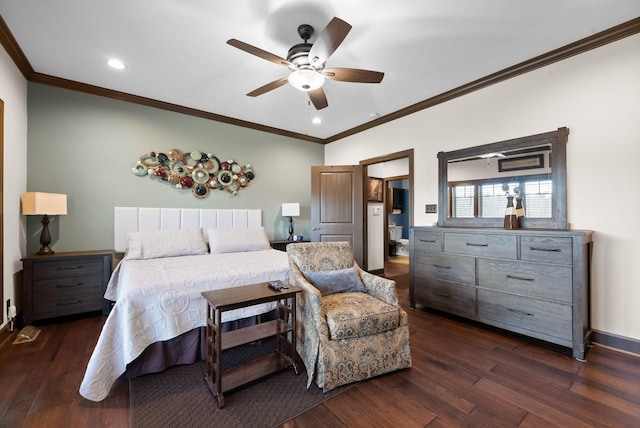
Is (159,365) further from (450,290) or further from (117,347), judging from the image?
(450,290)

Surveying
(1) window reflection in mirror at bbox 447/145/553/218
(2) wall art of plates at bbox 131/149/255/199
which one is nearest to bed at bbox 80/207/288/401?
(2) wall art of plates at bbox 131/149/255/199

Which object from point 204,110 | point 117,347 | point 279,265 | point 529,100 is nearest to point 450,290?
point 279,265

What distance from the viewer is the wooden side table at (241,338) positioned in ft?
5.59

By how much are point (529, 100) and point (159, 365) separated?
419 centimetres

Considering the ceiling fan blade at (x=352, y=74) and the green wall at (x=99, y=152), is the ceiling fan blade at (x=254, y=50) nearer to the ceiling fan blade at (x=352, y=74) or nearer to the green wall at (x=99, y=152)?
the ceiling fan blade at (x=352, y=74)

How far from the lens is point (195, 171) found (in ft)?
13.6

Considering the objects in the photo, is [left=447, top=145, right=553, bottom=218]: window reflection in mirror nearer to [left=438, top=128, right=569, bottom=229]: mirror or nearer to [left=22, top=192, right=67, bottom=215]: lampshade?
[left=438, top=128, right=569, bottom=229]: mirror

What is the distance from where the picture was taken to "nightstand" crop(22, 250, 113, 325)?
9.20 feet

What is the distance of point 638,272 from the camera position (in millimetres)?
2287

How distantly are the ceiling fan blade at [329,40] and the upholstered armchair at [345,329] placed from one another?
1.66 m

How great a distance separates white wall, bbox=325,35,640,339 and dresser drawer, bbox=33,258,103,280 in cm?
481

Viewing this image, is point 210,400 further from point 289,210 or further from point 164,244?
point 289,210

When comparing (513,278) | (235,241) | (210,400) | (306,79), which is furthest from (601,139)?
(235,241)

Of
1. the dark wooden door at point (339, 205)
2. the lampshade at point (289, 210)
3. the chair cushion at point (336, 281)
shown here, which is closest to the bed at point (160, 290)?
the chair cushion at point (336, 281)
